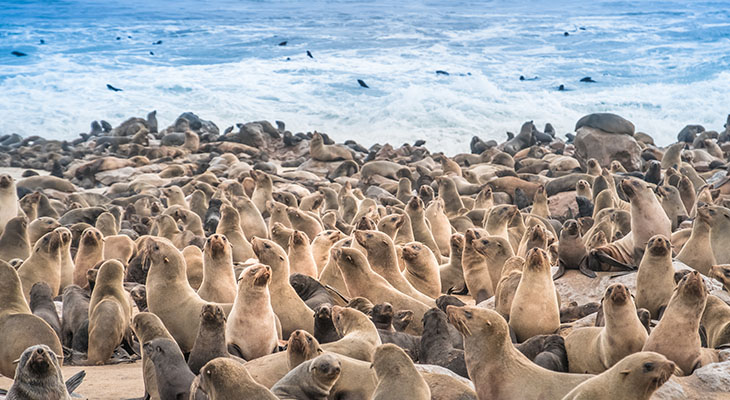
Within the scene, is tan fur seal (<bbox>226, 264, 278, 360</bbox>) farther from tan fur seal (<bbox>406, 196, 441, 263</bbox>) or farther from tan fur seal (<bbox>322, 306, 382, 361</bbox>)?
tan fur seal (<bbox>406, 196, 441, 263</bbox>)

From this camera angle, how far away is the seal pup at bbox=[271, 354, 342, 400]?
4086 mm

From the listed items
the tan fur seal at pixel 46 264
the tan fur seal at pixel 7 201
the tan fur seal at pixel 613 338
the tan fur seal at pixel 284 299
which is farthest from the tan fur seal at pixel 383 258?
the tan fur seal at pixel 7 201

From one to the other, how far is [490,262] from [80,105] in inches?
1282

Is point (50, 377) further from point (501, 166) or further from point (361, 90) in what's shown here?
point (361, 90)

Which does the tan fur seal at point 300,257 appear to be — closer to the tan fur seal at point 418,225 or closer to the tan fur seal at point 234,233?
the tan fur seal at point 234,233

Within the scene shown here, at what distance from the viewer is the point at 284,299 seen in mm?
6320

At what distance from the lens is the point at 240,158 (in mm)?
20219

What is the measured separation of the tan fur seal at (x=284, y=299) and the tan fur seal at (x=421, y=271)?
1.63 meters

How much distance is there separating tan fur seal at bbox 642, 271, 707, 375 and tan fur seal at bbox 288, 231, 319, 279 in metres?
3.46

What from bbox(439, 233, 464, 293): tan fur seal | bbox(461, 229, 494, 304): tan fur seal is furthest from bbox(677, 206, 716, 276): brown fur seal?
bbox(439, 233, 464, 293): tan fur seal

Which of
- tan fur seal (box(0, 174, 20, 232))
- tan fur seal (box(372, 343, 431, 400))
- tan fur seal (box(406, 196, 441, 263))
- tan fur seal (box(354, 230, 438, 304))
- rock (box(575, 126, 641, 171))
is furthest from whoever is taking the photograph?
rock (box(575, 126, 641, 171))

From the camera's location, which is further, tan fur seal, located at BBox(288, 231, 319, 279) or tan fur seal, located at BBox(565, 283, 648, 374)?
tan fur seal, located at BBox(288, 231, 319, 279)

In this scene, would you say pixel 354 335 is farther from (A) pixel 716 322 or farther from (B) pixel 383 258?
(A) pixel 716 322

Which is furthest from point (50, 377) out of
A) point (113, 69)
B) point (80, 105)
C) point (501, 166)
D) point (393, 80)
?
point (113, 69)
